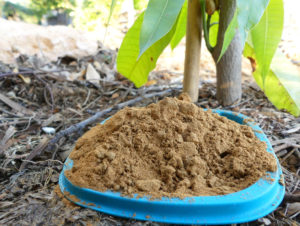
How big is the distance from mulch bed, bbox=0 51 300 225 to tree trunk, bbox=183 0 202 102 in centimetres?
18

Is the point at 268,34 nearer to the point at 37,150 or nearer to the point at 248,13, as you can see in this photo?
the point at 248,13

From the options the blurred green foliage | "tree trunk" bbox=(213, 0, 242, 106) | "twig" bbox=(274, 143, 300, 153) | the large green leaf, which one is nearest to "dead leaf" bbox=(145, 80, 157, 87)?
"tree trunk" bbox=(213, 0, 242, 106)

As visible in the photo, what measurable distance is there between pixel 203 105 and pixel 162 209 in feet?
3.03

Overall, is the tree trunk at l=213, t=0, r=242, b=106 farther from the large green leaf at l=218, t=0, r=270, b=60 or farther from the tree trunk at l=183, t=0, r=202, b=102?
the large green leaf at l=218, t=0, r=270, b=60

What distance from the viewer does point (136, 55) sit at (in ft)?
4.81

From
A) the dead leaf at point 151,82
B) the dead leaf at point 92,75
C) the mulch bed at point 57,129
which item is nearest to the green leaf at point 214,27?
the mulch bed at point 57,129

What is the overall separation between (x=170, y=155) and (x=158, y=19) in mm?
468

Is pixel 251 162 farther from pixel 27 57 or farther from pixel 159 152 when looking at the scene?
pixel 27 57

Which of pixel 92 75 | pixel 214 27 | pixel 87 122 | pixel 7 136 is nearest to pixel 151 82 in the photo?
pixel 92 75

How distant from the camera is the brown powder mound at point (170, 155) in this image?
2.78 feet

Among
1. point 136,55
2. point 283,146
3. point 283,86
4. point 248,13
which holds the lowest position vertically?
point 283,146

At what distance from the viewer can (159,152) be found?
938 millimetres

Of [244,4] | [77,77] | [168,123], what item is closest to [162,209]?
[168,123]

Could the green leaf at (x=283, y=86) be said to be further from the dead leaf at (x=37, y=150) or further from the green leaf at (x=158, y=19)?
the dead leaf at (x=37, y=150)
